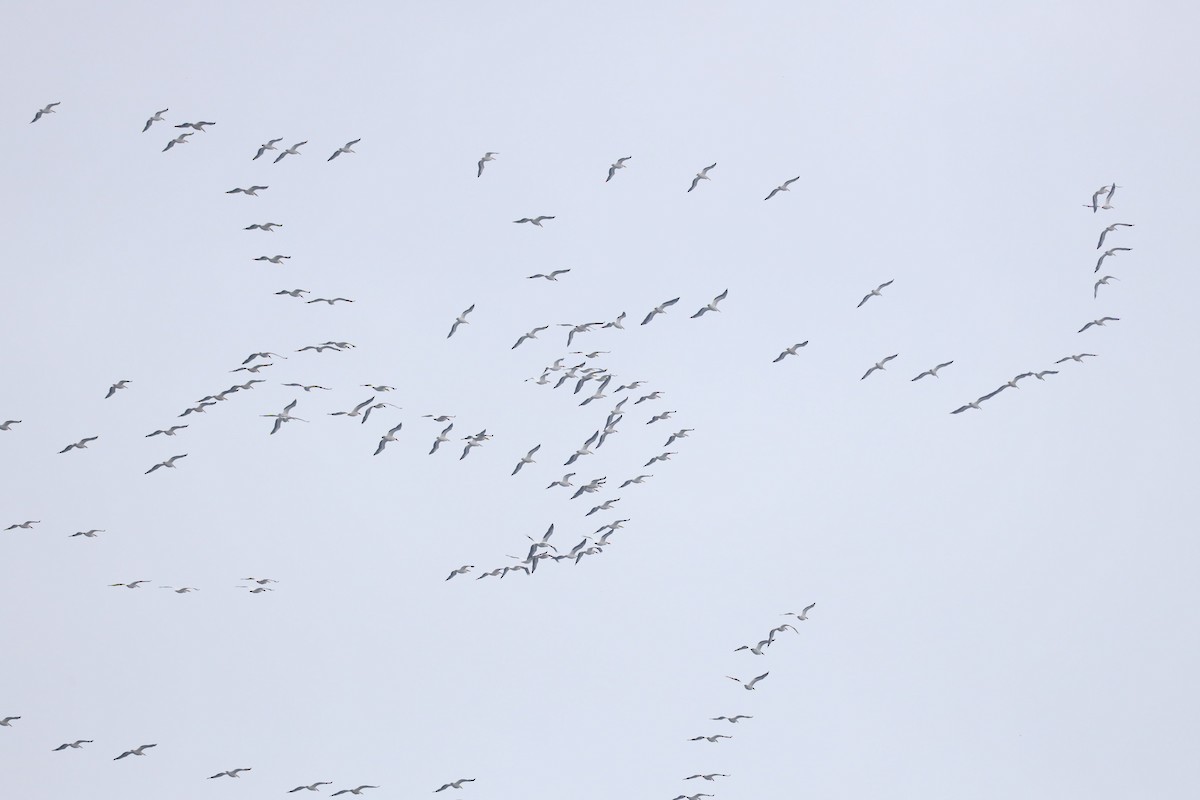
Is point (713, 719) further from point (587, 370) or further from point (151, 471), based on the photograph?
point (151, 471)

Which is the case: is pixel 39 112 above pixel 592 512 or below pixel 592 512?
above

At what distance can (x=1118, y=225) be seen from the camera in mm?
116250

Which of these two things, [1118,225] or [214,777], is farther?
[214,777]

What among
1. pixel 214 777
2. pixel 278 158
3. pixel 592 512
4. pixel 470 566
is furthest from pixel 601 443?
pixel 214 777

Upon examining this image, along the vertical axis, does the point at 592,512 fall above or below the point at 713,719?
above

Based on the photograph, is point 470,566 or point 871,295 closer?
point 871,295

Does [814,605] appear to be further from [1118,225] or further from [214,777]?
[214,777]

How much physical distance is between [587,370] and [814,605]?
16.4m

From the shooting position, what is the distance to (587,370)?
119 meters

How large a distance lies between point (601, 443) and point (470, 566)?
12.1 metres

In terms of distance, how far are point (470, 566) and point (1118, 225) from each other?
116 feet

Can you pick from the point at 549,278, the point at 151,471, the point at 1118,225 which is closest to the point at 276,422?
the point at 151,471

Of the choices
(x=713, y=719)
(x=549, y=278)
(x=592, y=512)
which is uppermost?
(x=549, y=278)

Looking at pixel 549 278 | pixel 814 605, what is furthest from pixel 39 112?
pixel 814 605
